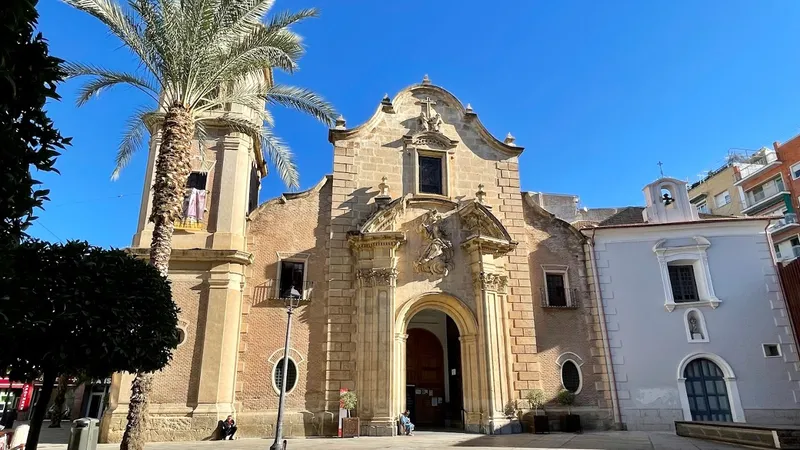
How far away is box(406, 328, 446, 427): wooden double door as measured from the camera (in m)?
20.8

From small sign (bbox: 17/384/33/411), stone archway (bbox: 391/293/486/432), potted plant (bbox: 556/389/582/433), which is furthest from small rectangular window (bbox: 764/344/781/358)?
small sign (bbox: 17/384/33/411)

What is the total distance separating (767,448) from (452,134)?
1514 centimetres

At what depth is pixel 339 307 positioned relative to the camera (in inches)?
732

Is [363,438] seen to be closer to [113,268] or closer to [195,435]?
[195,435]

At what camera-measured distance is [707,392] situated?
62.1 feet

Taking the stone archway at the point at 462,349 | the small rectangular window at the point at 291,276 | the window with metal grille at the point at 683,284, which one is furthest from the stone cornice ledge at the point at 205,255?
the window with metal grille at the point at 683,284

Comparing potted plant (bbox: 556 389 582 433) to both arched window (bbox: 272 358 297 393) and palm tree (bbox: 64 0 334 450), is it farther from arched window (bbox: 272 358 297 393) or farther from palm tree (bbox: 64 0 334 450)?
palm tree (bbox: 64 0 334 450)

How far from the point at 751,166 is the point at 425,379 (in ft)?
116

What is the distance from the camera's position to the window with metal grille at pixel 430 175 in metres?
21.1

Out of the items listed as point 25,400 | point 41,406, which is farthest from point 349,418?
point 25,400

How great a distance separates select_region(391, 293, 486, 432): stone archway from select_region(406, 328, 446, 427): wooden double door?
95.4 inches

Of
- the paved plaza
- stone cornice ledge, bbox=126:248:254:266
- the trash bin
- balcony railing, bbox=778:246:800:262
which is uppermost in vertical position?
balcony railing, bbox=778:246:800:262

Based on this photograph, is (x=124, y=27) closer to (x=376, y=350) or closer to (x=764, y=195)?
(x=376, y=350)

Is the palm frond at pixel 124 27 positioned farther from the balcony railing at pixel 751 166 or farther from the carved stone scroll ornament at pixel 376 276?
the balcony railing at pixel 751 166
